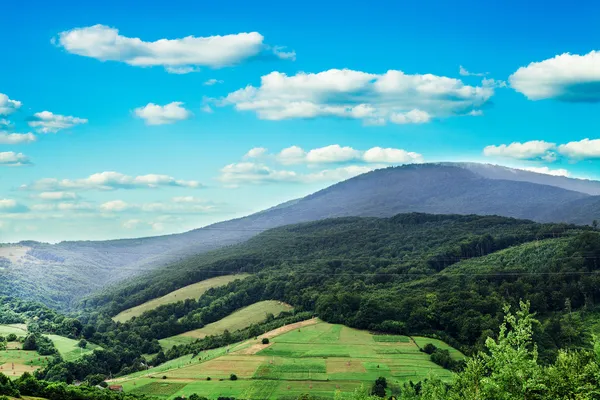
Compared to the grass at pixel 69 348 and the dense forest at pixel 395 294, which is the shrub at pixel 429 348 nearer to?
the dense forest at pixel 395 294

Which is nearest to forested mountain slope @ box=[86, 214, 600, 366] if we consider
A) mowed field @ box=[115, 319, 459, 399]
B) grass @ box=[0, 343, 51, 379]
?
mowed field @ box=[115, 319, 459, 399]

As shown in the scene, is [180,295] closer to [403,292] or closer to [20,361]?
[403,292]

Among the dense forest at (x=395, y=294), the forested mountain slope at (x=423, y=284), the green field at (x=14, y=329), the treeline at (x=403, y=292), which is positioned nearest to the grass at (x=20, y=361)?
the dense forest at (x=395, y=294)

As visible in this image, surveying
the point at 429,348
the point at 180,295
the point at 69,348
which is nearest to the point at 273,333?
the point at 429,348

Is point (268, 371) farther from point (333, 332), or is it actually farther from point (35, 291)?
point (35, 291)

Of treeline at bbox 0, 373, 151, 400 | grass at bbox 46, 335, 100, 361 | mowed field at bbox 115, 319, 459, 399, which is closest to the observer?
treeline at bbox 0, 373, 151, 400

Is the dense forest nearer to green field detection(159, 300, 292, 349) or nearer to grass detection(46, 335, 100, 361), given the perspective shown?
grass detection(46, 335, 100, 361)
